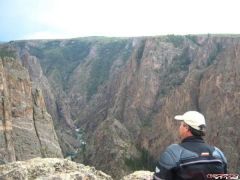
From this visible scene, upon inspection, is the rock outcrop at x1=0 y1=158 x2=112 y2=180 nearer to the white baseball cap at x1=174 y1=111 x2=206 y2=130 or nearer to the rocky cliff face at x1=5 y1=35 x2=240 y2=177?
the white baseball cap at x1=174 y1=111 x2=206 y2=130

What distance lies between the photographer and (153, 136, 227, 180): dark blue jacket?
24.3ft

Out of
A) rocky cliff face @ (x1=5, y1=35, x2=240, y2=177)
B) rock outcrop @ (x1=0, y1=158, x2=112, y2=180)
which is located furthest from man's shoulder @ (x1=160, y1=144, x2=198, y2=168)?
rocky cliff face @ (x1=5, y1=35, x2=240, y2=177)

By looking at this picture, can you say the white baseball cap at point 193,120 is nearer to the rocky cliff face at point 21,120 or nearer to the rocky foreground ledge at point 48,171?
the rocky foreground ledge at point 48,171

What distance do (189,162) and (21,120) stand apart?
6978 cm

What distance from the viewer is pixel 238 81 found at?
10006 cm

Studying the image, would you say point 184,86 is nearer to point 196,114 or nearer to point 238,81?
point 238,81

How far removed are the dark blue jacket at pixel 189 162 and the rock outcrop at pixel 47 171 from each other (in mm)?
3928

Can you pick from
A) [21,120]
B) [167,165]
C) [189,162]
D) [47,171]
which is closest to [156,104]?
[21,120]

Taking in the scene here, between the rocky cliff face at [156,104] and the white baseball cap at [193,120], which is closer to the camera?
the white baseball cap at [193,120]

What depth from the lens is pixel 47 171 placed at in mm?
11438

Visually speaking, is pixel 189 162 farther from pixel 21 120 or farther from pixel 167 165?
pixel 21 120

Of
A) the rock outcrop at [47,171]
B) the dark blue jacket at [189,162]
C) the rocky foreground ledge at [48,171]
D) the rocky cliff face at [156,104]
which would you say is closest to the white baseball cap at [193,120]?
the dark blue jacket at [189,162]

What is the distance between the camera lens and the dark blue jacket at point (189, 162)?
24.3 ft

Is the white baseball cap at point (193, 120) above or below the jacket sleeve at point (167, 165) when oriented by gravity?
above
